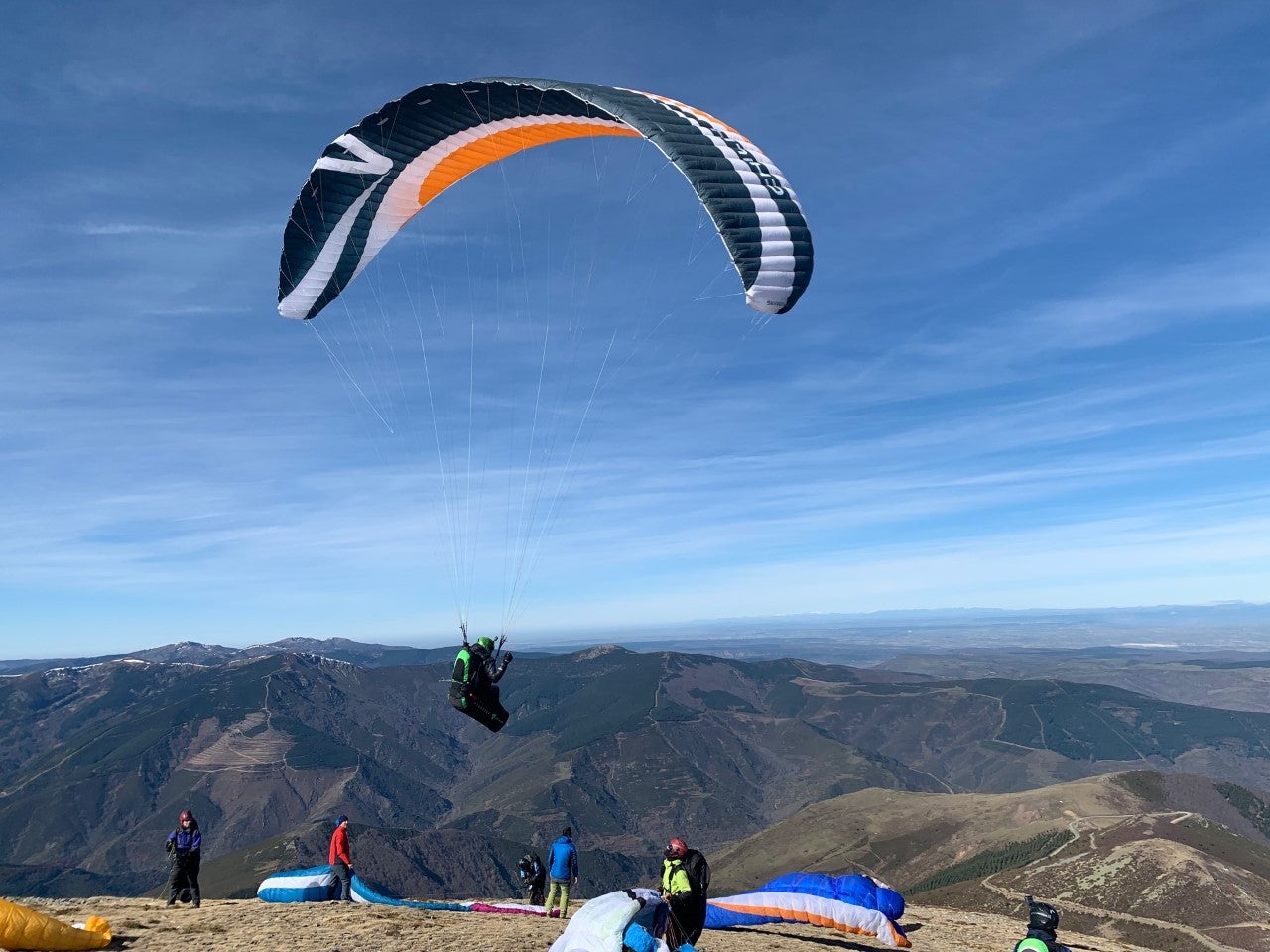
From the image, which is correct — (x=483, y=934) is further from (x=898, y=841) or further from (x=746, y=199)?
(x=898, y=841)

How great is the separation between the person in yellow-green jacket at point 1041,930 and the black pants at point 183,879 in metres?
17.9

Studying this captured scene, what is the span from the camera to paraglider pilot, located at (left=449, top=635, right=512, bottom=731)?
15.5 m

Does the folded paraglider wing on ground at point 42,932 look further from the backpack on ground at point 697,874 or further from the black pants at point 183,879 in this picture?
the backpack on ground at point 697,874

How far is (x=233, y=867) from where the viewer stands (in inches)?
5679

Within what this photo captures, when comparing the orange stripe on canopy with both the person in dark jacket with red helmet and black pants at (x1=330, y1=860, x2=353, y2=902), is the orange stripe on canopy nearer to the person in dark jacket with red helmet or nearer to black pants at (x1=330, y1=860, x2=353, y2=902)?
the person in dark jacket with red helmet

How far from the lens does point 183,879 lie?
1736 cm

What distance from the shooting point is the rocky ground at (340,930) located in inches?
540

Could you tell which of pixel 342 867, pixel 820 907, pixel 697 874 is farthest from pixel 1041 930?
pixel 342 867

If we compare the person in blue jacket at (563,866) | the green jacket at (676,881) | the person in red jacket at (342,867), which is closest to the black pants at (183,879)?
the person in red jacket at (342,867)

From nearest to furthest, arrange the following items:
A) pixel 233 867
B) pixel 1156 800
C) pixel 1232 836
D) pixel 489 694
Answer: pixel 489 694 → pixel 1232 836 → pixel 1156 800 → pixel 233 867

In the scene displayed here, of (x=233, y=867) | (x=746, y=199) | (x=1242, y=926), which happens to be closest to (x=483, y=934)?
(x=746, y=199)

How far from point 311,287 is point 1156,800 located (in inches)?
5980

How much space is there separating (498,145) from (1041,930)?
61.9ft

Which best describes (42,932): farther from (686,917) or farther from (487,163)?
(487,163)
